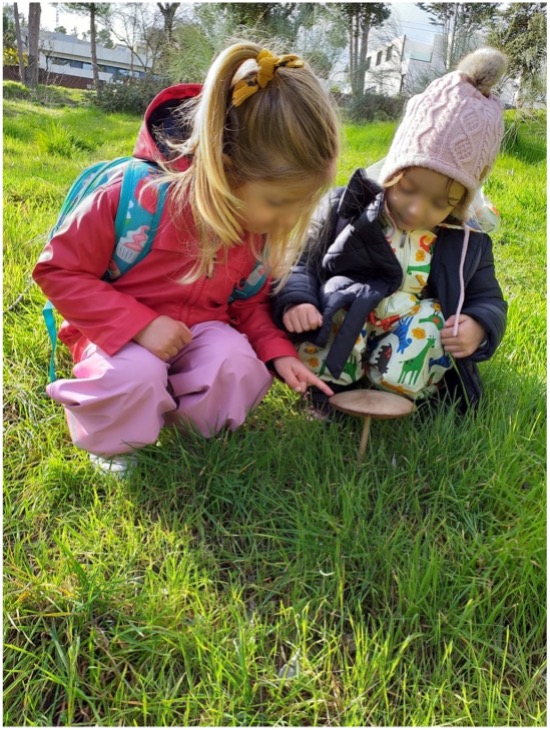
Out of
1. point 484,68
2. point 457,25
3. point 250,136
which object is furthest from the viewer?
point 457,25

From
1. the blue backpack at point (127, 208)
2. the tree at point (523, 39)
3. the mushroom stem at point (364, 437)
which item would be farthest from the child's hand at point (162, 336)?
the tree at point (523, 39)

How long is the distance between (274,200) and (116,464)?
82 centimetres

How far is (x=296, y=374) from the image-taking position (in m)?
1.93

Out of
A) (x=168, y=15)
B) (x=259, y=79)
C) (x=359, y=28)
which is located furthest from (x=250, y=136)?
(x=168, y=15)

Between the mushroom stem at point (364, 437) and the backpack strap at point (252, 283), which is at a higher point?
the backpack strap at point (252, 283)

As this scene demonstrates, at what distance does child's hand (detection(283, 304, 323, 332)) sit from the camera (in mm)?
1913

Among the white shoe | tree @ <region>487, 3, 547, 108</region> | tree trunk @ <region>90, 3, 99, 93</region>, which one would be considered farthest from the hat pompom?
tree trunk @ <region>90, 3, 99, 93</region>

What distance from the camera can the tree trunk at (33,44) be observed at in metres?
8.47

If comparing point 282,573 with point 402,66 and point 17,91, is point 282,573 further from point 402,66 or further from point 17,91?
point 17,91

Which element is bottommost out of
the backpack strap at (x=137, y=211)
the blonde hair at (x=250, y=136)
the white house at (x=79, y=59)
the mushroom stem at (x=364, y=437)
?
the mushroom stem at (x=364, y=437)

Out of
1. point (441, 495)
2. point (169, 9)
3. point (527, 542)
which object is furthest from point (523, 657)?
point (169, 9)

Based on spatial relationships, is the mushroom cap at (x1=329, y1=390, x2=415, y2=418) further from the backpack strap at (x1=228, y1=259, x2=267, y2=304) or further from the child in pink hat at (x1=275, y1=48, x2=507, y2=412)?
the backpack strap at (x1=228, y1=259, x2=267, y2=304)

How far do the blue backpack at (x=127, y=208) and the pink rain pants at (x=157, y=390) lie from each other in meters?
0.24

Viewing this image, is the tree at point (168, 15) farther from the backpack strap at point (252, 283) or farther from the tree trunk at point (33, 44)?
the backpack strap at point (252, 283)
